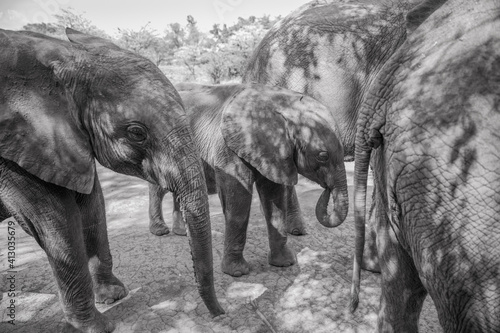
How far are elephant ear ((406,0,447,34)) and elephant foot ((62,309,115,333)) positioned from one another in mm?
2616

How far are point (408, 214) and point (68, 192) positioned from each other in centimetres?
198

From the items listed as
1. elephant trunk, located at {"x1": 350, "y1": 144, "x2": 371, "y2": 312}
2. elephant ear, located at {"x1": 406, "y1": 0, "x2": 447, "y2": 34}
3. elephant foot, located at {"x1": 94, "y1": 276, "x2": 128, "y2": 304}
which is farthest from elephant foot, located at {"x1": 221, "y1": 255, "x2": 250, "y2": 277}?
elephant ear, located at {"x1": 406, "y1": 0, "x2": 447, "y2": 34}

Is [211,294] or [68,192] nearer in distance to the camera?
[68,192]

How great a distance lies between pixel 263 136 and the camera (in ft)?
12.5

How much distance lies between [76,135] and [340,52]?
2.54 m

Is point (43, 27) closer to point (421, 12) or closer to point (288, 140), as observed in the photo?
point (288, 140)

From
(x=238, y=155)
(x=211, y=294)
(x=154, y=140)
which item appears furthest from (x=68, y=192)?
(x=238, y=155)

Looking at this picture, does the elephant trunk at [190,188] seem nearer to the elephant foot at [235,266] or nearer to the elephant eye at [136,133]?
the elephant eye at [136,133]

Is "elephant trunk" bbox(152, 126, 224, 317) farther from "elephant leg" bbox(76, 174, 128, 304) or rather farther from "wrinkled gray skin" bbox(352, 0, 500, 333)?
"wrinkled gray skin" bbox(352, 0, 500, 333)

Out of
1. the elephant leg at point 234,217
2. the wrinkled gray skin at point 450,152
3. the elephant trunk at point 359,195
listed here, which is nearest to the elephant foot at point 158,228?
the elephant leg at point 234,217

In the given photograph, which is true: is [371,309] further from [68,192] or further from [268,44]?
[268,44]

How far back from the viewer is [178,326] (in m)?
3.18

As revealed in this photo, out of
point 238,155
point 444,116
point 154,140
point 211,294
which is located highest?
point 444,116

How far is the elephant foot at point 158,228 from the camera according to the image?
5059mm
